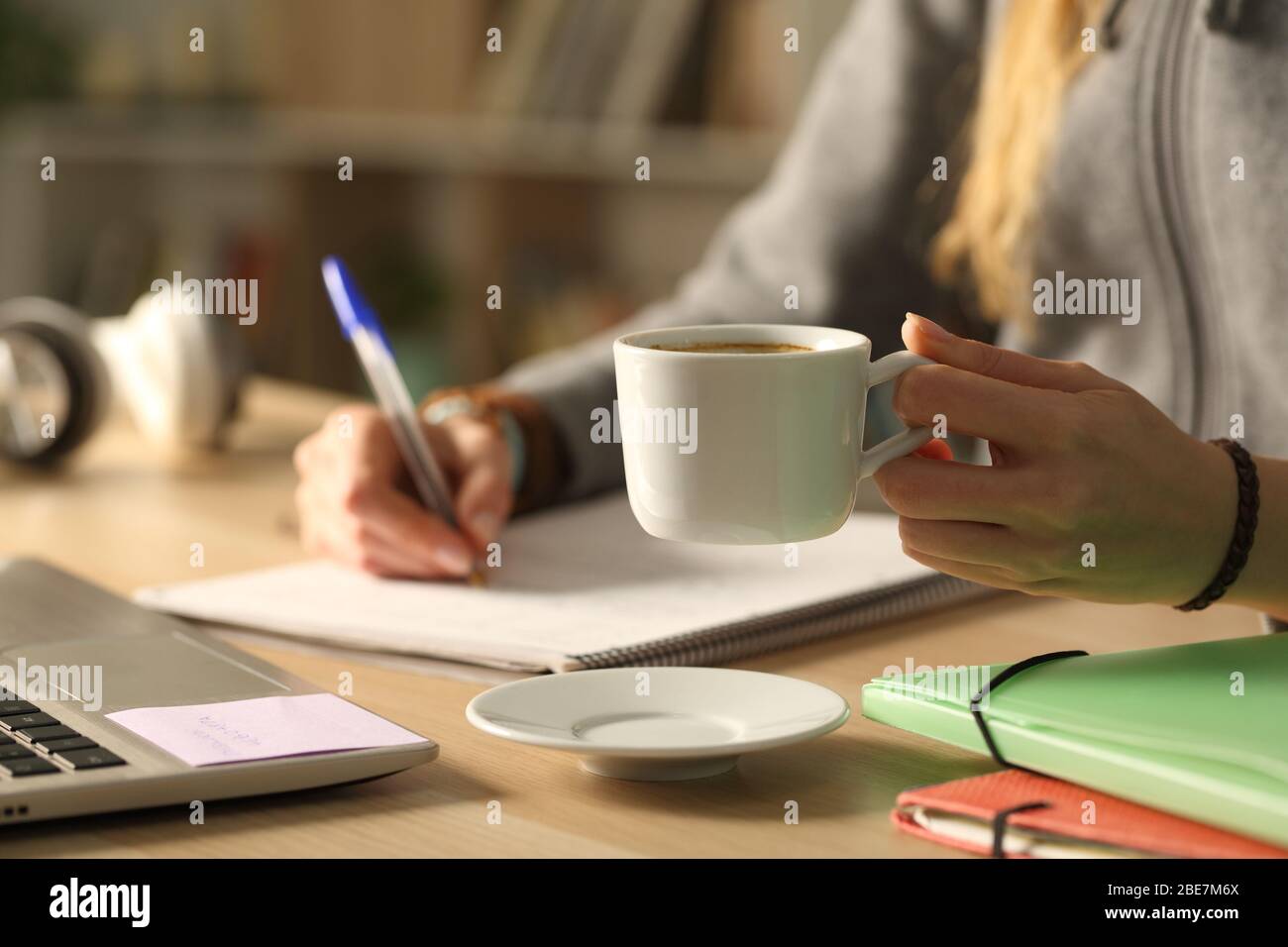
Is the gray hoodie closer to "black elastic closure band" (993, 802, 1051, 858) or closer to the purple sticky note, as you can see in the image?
the purple sticky note

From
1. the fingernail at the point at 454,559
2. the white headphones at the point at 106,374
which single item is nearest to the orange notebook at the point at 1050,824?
the fingernail at the point at 454,559

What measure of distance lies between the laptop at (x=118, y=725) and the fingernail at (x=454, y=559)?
17 centimetres

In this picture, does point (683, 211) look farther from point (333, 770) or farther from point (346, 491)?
point (333, 770)

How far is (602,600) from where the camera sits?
0.81 m

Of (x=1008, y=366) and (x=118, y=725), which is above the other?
(x=1008, y=366)

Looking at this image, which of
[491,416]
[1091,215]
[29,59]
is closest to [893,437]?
[491,416]

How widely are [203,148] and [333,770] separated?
9.24 ft

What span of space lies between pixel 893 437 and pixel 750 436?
62mm

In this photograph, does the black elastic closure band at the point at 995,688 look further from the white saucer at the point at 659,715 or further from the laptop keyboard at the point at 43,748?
the laptop keyboard at the point at 43,748

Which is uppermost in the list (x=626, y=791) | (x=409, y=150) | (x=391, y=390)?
(x=409, y=150)

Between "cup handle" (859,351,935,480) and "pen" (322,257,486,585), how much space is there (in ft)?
1.12

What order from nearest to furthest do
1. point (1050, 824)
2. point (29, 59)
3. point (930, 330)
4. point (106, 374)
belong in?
point (1050, 824) < point (930, 330) < point (106, 374) < point (29, 59)

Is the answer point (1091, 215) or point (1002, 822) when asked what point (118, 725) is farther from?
point (1091, 215)

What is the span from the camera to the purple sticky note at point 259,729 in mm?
539
